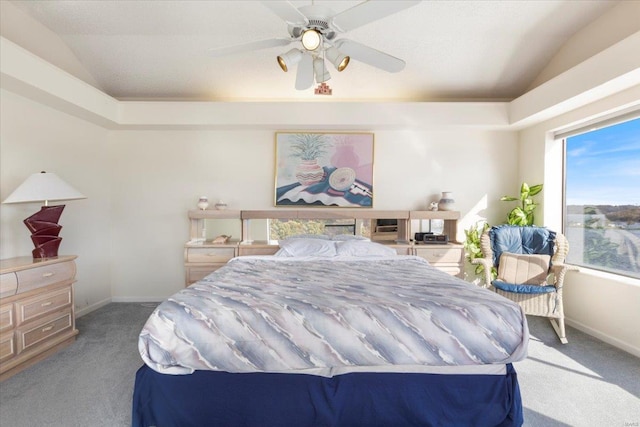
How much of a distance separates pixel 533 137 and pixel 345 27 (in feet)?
11.6

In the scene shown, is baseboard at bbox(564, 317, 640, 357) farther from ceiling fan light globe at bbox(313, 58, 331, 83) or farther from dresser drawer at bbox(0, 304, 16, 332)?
dresser drawer at bbox(0, 304, 16, 332)

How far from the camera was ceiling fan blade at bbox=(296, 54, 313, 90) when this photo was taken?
2.43 meters

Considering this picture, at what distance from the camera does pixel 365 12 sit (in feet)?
6.09

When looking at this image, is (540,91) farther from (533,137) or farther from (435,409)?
(435,409)

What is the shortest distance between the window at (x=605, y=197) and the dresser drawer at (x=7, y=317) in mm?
5496

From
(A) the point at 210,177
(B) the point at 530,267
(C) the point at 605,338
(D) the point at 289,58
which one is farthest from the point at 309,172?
(C) the point at 605,338

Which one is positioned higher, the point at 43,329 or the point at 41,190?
the point at 41,190

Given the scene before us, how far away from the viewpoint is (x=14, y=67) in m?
2.77

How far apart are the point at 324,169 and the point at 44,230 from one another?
10.3 ft

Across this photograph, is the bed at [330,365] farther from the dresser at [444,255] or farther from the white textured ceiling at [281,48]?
the white textured ceiling at [281,48]

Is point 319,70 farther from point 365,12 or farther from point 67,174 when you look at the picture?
point 67,174

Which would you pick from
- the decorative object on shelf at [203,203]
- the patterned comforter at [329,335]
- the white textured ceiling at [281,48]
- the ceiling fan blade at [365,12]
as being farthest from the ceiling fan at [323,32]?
the decorative object on shelf at [203,203]

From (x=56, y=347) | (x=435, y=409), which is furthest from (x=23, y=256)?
(x=435, y=409)

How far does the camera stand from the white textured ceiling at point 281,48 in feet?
10.4
